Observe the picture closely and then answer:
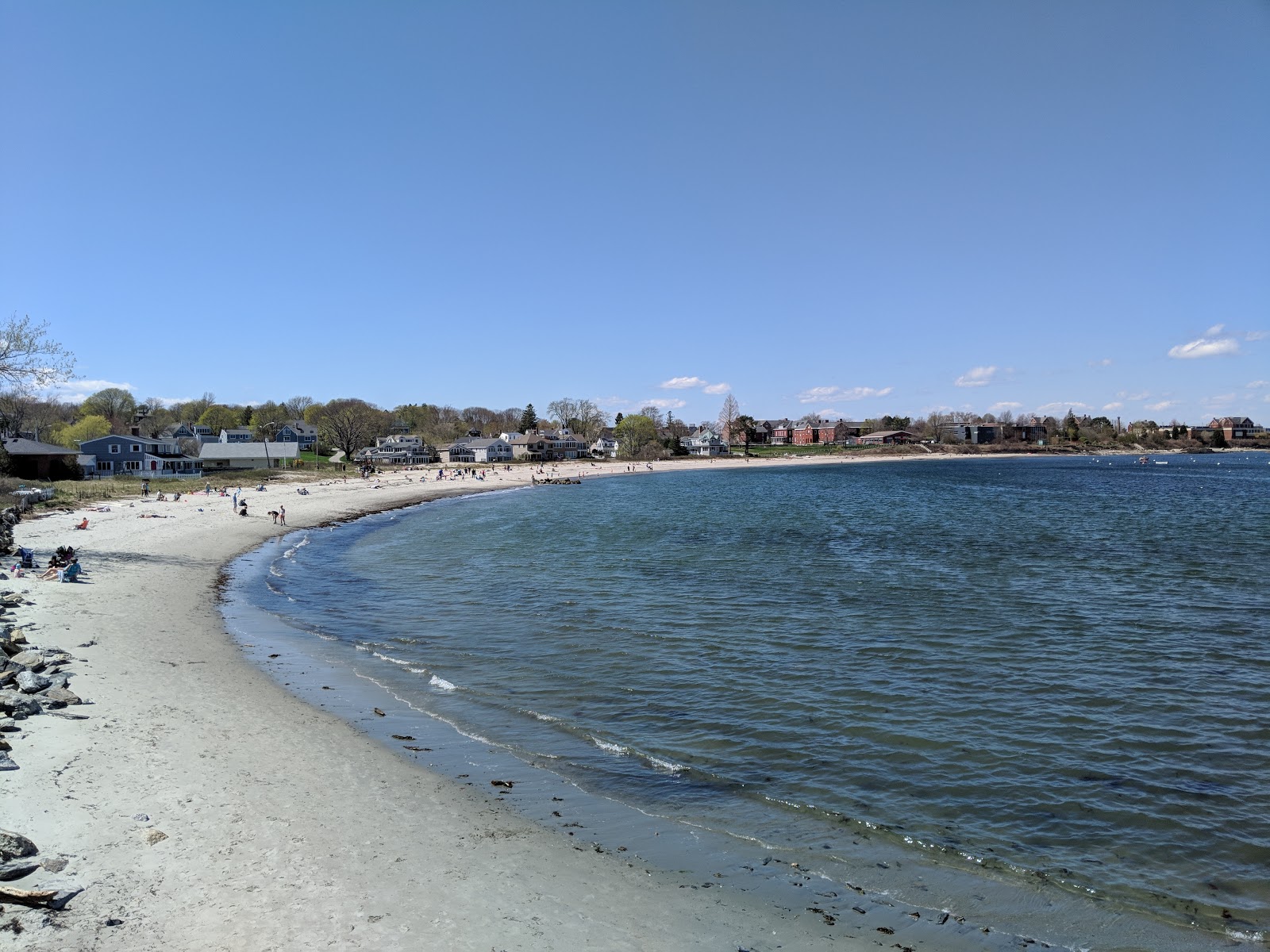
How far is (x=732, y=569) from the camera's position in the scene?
31906 mm

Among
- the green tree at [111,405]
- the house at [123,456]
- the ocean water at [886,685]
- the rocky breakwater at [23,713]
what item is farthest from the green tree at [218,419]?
the rocky breakwater at [23,713]

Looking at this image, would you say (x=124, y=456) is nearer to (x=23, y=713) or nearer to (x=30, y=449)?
(x=30, y=449)

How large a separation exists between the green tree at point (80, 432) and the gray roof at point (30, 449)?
47511 millimetres

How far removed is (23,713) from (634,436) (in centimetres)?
15763

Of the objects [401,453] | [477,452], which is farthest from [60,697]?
[401,453]

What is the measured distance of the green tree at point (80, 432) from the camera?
10656 centimetres

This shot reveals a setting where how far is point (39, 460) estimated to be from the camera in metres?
60.0

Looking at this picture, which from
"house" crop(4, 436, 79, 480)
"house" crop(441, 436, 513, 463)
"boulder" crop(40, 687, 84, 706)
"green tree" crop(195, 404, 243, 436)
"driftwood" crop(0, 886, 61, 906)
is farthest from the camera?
"green tree" crop(195, 404, 243, 436)

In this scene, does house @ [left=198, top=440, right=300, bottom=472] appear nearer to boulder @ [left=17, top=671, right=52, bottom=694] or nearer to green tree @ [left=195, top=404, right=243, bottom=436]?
green tree @ [left=195, top=404, right=243, bottom=436]

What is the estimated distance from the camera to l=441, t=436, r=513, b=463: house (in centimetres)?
14100

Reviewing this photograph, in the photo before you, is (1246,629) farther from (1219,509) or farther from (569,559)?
(1219,509)

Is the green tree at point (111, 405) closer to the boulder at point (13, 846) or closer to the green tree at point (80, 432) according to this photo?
the green tree at point (80, 432)

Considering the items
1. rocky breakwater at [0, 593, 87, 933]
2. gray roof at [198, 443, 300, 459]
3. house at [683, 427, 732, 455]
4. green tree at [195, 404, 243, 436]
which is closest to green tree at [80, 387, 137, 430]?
green tree at [195, 404, 243, 436]

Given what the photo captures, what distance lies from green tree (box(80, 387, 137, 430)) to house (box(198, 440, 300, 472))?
6106 cm
